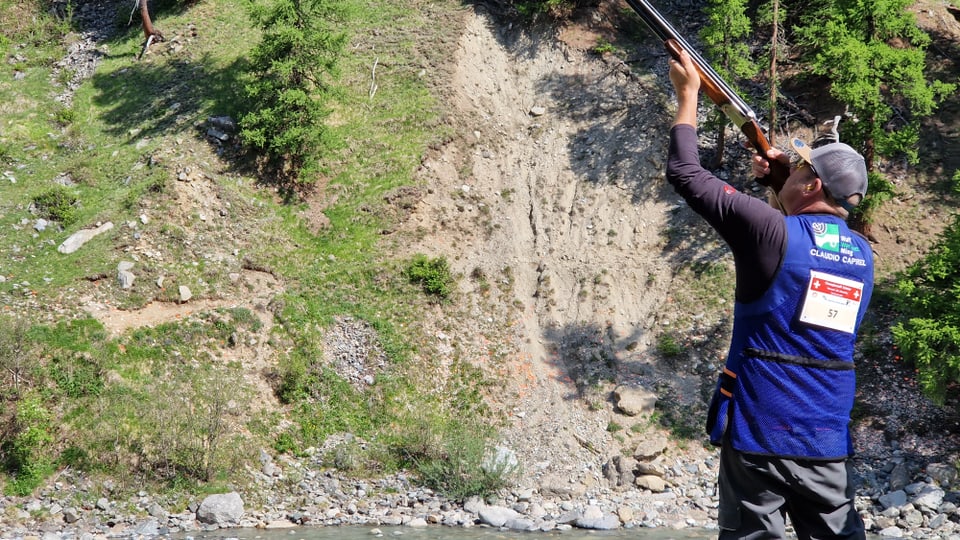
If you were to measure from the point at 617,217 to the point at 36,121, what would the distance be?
1926 centimetres

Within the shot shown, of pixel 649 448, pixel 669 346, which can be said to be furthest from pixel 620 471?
pixel 669 346

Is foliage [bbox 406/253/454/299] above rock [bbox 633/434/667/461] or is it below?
above

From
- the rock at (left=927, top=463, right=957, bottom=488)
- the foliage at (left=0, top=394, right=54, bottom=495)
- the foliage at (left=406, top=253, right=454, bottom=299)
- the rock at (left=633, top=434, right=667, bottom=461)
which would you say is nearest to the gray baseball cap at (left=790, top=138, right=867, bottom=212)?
the rock at (left=633, top=434, right=667, bottom=461)

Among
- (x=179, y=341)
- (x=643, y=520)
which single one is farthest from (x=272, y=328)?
(x=643, y=520)

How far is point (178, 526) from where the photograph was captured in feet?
49.1

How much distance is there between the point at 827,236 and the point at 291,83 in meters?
21.8

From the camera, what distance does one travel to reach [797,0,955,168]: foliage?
2169 centimetres

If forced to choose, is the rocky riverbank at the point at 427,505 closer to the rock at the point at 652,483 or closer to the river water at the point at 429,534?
the rock at the point at 652,483

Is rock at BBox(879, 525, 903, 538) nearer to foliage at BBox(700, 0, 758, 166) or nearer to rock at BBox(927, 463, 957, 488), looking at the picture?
rock at BBox(927, 463, 957, 488)

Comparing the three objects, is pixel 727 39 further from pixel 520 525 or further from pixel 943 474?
pixel 520 525

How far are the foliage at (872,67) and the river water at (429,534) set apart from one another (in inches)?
A: 497

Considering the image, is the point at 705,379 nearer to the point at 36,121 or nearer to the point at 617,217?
the point at 617,217

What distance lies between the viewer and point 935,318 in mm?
17734

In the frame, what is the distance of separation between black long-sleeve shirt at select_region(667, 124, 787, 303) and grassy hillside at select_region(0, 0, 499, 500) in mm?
14272
